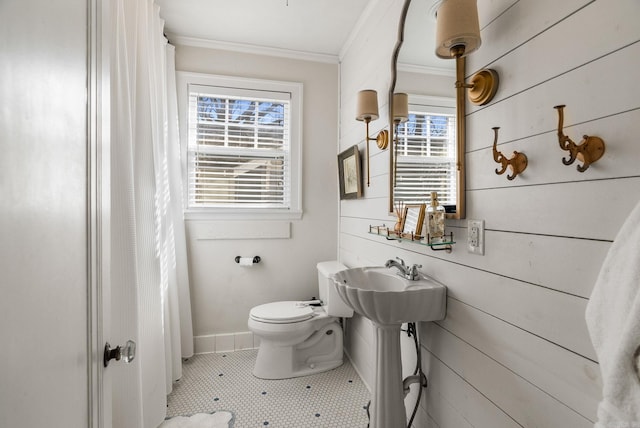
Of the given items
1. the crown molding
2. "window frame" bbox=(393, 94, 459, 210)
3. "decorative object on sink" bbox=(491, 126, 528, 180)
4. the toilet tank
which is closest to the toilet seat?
the toilet tank

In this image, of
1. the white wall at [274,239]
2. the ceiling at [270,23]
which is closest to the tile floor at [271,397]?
the white wall at [274,239]

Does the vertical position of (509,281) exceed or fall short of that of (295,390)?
it exceeds it

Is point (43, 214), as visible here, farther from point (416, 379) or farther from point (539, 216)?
point (416, 379)

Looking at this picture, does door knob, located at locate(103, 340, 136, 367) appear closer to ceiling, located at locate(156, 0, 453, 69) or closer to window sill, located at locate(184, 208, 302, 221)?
ceiling, located at locate(156, 0, 453, 69)

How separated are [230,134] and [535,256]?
241 centimetres

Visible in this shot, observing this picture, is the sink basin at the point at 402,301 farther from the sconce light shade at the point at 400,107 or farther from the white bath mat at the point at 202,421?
the white bath mat at the point at 202,421

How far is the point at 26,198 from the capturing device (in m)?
0.50

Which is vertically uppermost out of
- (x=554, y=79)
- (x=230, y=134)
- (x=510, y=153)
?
(x=230, y=134)

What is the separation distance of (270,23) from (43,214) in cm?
229

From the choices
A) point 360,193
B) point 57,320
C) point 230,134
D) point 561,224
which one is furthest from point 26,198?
point 230,134

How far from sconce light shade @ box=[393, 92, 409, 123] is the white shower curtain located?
134 centimetres

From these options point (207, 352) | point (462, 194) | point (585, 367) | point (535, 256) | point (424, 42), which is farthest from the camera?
point (207, 352)

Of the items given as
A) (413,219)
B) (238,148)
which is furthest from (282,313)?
(238,148)

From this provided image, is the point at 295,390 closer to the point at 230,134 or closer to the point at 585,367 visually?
the point at 585,367
